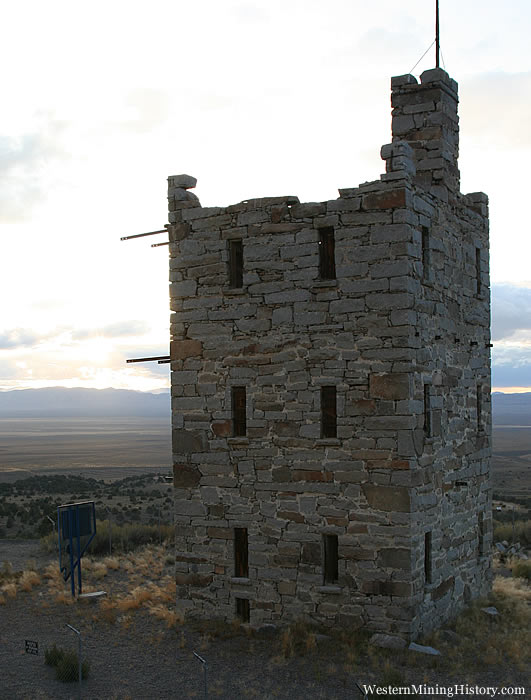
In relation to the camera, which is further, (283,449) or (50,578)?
(50,578)

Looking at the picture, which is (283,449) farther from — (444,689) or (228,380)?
(444,689)

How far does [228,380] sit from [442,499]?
4619 mm

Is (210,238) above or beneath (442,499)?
above

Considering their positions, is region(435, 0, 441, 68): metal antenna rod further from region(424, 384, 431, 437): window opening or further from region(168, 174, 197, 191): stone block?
region(424, 384, 431, 437): window opening

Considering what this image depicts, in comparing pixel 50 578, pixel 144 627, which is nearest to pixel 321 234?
pixel 144 627

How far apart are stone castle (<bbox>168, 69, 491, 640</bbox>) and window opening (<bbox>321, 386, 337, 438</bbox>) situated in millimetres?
36

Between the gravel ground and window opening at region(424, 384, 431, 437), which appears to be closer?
the gravel ground

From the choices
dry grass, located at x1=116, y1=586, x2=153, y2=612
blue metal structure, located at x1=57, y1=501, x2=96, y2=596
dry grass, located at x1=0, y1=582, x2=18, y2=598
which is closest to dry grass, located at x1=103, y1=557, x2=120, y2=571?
blue metal structure, located at x1=57, y1=501, x2=96, y2=596

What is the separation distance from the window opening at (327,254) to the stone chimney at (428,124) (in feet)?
8.62

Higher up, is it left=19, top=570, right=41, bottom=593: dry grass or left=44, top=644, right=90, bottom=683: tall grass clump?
left=44, top=644, right=90, bottom=683: tall grass clump

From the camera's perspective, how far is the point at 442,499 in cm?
1371

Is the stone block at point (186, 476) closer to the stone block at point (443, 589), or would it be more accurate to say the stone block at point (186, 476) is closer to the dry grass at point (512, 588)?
the stone block at point (443, 589)

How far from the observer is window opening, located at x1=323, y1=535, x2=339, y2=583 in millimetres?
13195

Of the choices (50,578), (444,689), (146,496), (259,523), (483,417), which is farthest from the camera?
(146,496)
